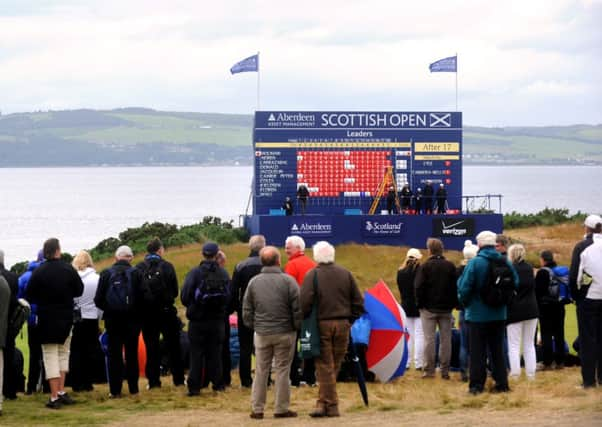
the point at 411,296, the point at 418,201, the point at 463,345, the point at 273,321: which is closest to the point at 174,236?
the point at 418,201

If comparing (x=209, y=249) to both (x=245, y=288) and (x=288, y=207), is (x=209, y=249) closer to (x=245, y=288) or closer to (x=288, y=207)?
(x=245, y=288)

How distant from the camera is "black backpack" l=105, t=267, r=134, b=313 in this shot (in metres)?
14.3

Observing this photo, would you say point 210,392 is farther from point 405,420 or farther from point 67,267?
point 405,420

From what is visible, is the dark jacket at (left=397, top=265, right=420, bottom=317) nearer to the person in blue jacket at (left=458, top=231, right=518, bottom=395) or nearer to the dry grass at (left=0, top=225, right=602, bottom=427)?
the dry grass at (left=0, top=225, right=602, bottom=427)

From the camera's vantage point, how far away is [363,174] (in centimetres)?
3600

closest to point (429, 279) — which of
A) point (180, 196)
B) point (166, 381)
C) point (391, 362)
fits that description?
point (391, 362)

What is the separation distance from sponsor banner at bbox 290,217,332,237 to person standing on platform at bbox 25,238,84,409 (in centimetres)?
2111

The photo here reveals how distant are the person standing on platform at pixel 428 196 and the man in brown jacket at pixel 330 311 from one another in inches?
Answer: 930

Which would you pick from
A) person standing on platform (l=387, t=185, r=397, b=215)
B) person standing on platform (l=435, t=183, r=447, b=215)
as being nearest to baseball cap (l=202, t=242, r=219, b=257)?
person standing on platform (l=387, t=185, r=397, b=215)

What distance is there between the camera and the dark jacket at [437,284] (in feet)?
49.8

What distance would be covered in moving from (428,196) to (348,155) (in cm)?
261

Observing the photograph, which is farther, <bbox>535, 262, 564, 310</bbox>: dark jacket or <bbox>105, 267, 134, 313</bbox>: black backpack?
<bbox>535, 262, 564, 310</bbox>: dark jacket

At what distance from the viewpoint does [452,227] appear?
35281mm

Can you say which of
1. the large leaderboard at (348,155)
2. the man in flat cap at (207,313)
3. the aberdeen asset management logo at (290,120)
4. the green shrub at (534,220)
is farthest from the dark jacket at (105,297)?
the green shrub at (534,220)
